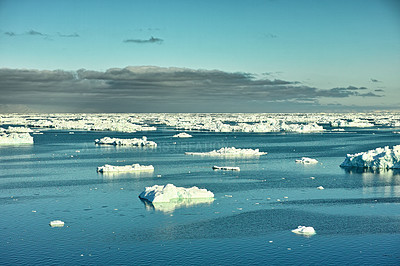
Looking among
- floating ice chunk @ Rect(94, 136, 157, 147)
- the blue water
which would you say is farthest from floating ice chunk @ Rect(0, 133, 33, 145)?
the blue water

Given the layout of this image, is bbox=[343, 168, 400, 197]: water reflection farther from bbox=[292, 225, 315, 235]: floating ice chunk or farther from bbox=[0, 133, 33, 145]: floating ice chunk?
bbox=[0, 133, 33, 145]: floating ice chunk

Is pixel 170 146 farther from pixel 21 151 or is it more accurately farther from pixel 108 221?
pixel 108 221

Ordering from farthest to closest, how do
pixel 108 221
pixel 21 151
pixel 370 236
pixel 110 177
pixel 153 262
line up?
Answer: pixel 21 151
pixel 110 177
pixel 108 221
pixel 370 236
pixel 153 262

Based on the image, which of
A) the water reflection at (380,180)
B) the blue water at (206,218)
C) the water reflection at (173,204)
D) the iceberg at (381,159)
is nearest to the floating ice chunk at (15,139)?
the blue water at (206,218)

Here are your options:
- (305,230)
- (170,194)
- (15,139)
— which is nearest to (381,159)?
(305,230)

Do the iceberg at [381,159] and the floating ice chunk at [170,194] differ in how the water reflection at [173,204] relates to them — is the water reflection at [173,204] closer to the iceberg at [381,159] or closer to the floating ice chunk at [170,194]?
the floating ice chunk at [170,194]

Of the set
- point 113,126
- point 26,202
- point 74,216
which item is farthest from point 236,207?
point 113,126

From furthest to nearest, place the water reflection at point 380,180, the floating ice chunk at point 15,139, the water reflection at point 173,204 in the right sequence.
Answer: the floating ice chunk at point 15,139 < the water reflection at point 380,180 < the water reflection at point 173,204
